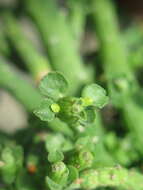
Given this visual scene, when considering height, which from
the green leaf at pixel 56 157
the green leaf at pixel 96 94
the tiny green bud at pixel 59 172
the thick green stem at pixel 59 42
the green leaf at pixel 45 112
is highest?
the thick green stem at pixel 59 42

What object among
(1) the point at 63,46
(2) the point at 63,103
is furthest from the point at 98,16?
(2) the point at 63,103

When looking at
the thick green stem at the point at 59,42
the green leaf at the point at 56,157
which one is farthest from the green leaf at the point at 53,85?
the thick green stem at the point at 59,42

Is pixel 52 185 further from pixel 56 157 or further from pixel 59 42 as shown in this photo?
pixel 59 42

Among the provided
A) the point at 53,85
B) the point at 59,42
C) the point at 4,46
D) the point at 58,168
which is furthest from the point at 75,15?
the point at 58,168

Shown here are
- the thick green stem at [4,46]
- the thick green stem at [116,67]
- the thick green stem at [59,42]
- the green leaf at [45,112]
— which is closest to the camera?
the green leaf at [45,112]

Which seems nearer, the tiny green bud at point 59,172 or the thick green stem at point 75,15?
the tiny green bud at point 59,172

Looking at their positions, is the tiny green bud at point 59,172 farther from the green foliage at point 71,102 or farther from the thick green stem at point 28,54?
the thick green stem at point 28,54
